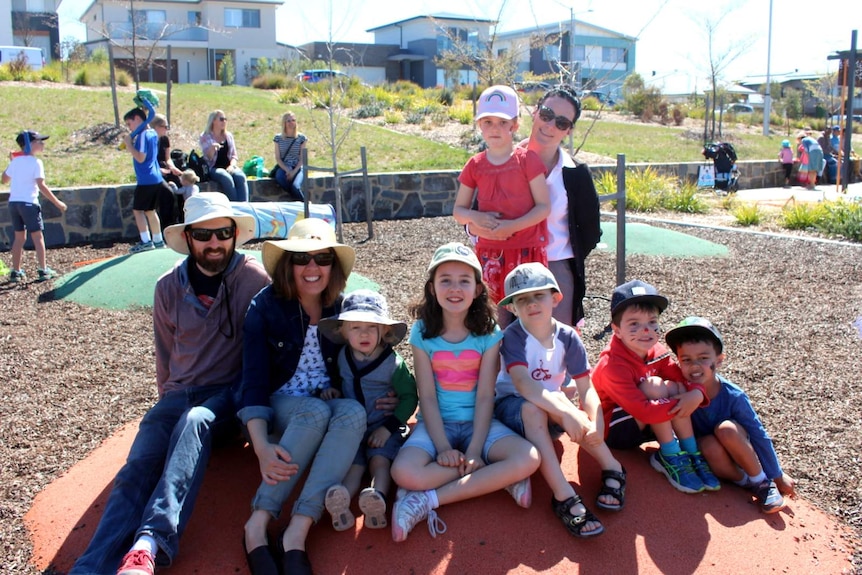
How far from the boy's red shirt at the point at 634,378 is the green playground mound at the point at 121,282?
4.10 metres

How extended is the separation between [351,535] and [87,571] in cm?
94

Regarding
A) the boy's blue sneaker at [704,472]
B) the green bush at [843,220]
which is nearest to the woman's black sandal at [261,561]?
the boy's blue sneaker at [704,472]

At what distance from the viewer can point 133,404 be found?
4.64 metres

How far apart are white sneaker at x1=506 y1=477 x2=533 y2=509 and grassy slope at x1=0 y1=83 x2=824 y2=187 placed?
888 centimetres

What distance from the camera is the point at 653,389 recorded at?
338cm

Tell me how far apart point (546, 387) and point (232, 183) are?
27.6ft

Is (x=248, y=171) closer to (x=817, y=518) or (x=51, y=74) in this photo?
(x=817, y=518)

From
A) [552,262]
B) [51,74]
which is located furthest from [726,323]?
[51,74]

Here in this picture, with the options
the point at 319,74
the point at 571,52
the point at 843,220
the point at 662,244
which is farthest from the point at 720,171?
the point at 319,74

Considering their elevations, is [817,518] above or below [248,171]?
below

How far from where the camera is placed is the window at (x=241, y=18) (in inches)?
1974

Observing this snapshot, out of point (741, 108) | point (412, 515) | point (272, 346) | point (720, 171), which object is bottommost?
point (412, 515)

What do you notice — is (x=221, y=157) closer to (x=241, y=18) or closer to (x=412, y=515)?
(x=412, y=515)

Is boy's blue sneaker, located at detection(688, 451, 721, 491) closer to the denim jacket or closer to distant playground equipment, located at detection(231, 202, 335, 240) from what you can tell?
the denim jacket
